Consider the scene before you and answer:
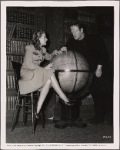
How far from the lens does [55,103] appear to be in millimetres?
5699

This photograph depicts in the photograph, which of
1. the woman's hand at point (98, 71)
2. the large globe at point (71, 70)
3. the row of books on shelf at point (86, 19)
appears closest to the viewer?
the large globe at point (71, 70)

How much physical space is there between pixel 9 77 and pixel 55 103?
107 cm

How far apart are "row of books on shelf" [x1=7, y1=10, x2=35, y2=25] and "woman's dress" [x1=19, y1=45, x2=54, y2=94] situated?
0.71m

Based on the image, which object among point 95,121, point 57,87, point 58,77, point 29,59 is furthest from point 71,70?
point 95,121

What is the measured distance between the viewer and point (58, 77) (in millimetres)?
4508

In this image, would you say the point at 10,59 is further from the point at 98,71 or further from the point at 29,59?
the point at 98,71

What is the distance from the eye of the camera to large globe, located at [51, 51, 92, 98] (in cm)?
442

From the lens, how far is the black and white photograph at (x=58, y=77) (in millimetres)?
4262

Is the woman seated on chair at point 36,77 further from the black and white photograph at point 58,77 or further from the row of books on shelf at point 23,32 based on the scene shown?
the row of books on shelf at point 23,32

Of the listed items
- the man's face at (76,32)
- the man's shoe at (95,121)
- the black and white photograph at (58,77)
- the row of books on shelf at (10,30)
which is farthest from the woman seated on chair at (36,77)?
the man's shoe at (95,121)

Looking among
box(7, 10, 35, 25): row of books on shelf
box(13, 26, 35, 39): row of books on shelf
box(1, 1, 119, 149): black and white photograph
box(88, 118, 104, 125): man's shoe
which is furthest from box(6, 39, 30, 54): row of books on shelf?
box(88, 118, 104, 125): man's shoe

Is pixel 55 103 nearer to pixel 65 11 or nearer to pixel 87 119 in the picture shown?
pixel 87 119

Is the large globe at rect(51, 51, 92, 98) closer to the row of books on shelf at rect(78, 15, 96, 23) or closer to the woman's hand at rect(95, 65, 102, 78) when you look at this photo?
the woman's hand at rect(95, 65, 102, 78)

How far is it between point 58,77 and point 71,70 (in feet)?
0.81
